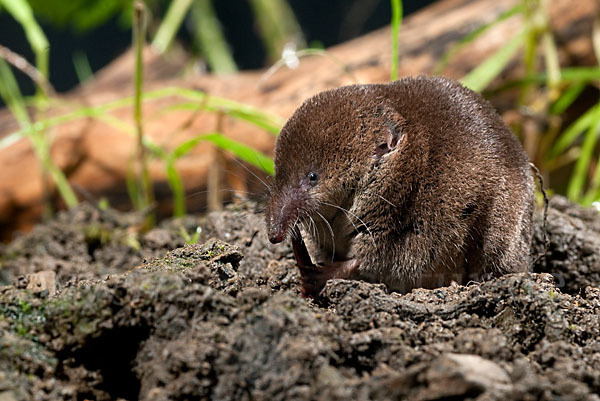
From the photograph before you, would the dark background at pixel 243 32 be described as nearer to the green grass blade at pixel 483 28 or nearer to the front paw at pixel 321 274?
the green grass blade at pixel 483 28

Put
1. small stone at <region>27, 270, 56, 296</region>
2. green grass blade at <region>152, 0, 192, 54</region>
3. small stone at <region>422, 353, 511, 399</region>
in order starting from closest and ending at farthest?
small stone at <region>422, 353, 511, 399</region>
small stone at <region>27, 270, 56, 296</region>
green grass blade at <region>152, 0, 192, 54</region>

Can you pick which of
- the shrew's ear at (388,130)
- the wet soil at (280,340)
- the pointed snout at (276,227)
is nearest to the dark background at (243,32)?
the shrew's ear at (388,130)

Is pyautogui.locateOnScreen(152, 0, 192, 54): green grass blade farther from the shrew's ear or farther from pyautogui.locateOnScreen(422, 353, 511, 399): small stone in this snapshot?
pyautogui.locateOnScreen(422, 353, 511, 399): small stone


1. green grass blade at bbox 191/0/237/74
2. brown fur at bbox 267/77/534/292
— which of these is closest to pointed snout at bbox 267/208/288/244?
brown fur at bbox 267/77/534/292

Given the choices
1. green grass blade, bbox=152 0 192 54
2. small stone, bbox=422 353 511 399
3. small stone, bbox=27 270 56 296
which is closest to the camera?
small stone, bbox=422 353 511 399

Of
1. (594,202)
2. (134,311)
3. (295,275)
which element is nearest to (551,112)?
(594,202)

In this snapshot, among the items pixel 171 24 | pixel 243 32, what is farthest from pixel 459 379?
pixel 243 32

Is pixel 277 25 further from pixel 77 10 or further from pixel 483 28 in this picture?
pixel 483 28
